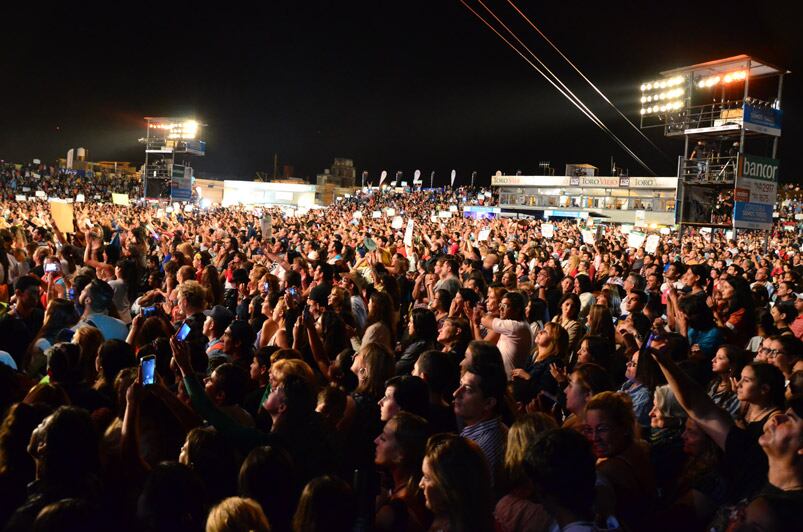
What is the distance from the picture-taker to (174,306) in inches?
299

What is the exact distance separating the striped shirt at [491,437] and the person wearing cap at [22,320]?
3.85m

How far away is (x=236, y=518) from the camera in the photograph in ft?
7.71

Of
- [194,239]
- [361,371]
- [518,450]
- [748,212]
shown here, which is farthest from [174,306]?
[748,212]

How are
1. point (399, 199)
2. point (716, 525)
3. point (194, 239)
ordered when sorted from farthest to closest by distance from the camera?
point (399, 199), point (194, 239), point (716, 525)

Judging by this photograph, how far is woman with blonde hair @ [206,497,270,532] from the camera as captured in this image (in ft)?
7.64

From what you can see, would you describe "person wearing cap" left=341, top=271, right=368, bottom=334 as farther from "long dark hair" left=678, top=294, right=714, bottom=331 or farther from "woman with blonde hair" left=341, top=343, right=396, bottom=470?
"long dark hair" left=678, top=294, right=714, bottom=331

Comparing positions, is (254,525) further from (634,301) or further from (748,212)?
(748,212)

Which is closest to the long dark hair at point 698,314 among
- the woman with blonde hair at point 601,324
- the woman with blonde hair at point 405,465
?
the woman with blonde hair at point 601,324

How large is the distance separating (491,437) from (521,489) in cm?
67

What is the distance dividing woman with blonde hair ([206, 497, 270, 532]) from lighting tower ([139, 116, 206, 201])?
141 feet

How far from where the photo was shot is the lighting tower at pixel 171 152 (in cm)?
4422

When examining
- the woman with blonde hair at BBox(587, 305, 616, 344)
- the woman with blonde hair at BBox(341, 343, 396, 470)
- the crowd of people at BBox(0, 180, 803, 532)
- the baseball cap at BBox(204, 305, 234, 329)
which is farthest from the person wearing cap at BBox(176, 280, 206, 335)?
the woman with blonde hair at BBox(587, 305, 616, 344)

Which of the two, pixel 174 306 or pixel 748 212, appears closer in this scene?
pixel 174 306

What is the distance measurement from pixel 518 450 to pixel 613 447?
473 millimetres
